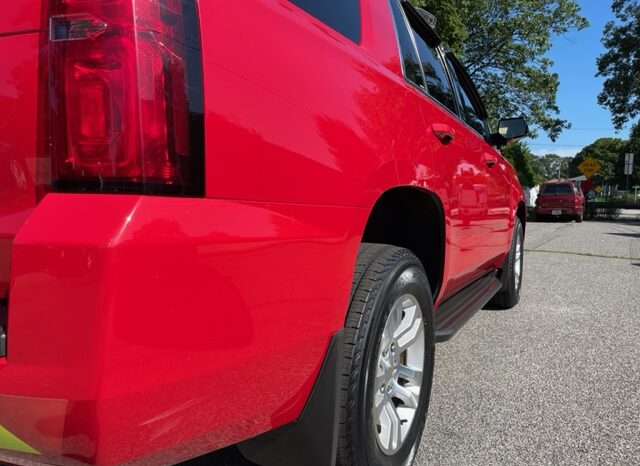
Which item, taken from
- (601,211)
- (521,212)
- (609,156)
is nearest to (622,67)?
(601,211)

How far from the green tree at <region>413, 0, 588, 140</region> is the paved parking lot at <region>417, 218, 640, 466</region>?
674 inches

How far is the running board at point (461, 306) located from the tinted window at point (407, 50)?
1.17m

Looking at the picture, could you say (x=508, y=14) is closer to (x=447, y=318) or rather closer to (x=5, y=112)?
(x=447, y=318)

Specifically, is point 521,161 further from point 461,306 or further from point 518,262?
point 461,306

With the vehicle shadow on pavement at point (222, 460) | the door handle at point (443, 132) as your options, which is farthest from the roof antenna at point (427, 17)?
the vehicle shadow on pavement at point (222, 460)

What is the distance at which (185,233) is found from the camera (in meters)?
1.13

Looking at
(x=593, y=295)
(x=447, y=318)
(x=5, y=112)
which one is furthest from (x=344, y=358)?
(x=593, y=295)

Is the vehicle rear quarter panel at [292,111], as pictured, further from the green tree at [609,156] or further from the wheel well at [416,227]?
the green tree at [609,156]

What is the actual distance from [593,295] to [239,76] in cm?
545

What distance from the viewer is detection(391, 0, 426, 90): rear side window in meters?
2.35

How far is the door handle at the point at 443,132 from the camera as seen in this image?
245 cm

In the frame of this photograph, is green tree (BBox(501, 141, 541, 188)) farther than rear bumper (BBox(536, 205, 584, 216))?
Yes

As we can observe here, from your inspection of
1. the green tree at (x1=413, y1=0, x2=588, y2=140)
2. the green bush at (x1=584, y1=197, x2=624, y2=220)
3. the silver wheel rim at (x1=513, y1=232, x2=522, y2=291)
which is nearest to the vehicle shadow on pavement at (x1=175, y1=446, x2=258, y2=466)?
the silver wheel rim at (x1=513, y1=232, x2=522, y2=291)

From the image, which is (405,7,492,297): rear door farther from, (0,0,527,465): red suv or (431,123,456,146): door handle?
(0,0,527,465): red suv
